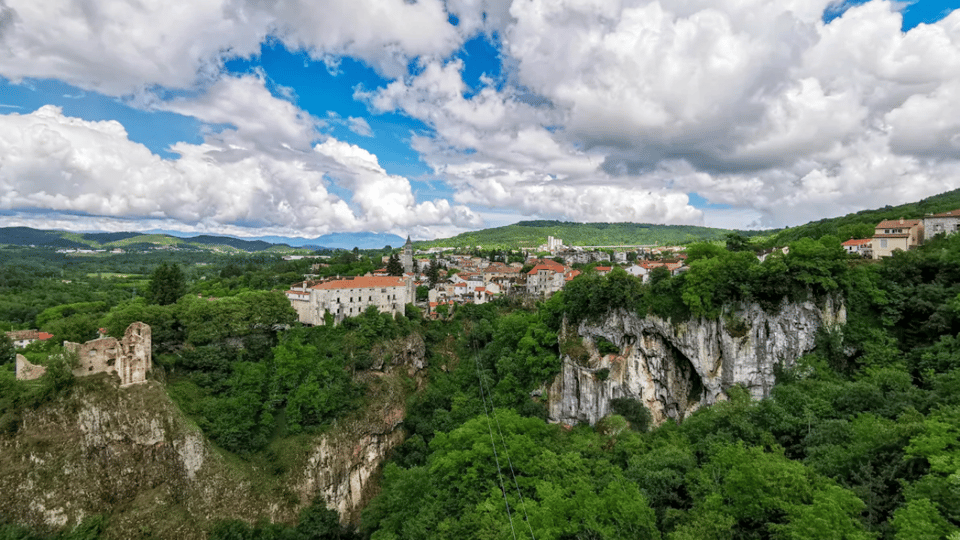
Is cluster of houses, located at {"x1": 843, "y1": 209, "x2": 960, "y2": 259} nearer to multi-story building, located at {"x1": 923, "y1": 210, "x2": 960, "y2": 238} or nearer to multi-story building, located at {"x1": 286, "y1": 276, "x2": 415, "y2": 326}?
multi-story building, located at {"x1": 923, "y1": 210, "x2": 960, "y2": 238}

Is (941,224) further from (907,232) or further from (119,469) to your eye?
(119,469)

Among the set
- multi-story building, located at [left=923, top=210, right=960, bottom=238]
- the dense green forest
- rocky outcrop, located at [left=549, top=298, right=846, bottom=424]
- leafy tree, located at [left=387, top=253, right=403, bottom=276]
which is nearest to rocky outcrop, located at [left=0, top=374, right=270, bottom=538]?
the dense green forest

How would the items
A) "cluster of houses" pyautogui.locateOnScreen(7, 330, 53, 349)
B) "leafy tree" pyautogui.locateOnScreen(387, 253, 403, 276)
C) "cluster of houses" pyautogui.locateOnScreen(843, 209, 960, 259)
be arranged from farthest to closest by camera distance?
"leafy tree" pyautogui.locateOnScreen(387, 253, 403, 276) → "cluster of houses" pyautogui.locateOnScreen(7, 330, 53, 349) → "cluster of houses" pyautogui.locateOnScreen(843, 209, 960, 259)

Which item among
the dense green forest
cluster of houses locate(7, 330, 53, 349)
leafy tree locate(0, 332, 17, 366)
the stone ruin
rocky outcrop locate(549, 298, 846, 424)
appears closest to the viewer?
the dense green forest

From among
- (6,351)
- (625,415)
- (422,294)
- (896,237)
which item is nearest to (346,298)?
(422,294)

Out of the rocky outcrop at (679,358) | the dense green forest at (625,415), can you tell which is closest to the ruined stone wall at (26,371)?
the dense green forest at (625,415)

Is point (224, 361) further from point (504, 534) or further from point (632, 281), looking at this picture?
point (632, 281)
